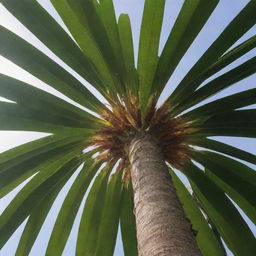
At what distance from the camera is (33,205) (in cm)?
424

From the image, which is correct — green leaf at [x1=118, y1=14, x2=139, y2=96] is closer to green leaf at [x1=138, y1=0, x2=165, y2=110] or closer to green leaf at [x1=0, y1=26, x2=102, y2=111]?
green leaf at [x1=138, y1=0, x2=165, y2=110]

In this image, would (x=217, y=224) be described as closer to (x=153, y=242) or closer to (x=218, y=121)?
(x=218, y=121)

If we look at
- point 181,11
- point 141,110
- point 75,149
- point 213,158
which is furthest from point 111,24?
point 213,158

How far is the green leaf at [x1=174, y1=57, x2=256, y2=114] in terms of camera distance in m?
3.80

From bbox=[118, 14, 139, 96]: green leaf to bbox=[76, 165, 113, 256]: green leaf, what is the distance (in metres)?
1.15

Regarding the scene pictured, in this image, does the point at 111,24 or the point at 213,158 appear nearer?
the point at 111,24

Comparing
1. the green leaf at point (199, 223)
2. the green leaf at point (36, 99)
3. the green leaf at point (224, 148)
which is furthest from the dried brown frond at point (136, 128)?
the green leaf at point (199, 223)

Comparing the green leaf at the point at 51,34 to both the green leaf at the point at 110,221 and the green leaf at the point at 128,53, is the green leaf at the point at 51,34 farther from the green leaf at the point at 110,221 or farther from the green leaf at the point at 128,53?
the green leaf at the point at 110,221

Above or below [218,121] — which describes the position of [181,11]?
above

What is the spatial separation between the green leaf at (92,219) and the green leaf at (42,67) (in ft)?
3.24

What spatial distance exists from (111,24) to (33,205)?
215 cm

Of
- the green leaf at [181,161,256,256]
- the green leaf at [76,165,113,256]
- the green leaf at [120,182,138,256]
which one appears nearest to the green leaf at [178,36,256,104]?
the green leaf at [181,161,256,256]

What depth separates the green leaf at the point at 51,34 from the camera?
339 cm

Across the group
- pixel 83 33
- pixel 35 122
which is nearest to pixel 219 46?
pixel 83 33
